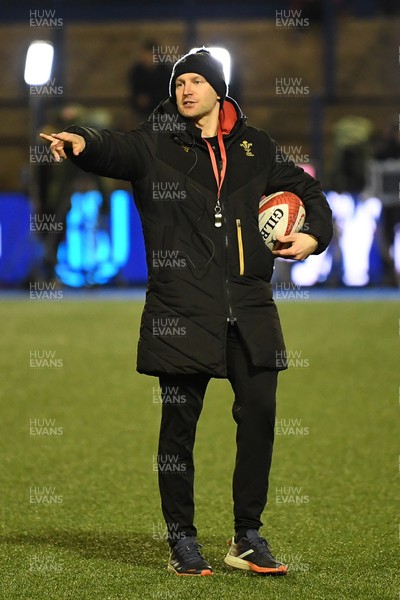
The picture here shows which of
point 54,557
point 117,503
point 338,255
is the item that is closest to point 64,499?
point 117,503

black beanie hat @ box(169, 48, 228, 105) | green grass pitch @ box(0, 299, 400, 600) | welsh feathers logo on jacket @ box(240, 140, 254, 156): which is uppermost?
black beanie hat @ box(169, 48, 228, 105)

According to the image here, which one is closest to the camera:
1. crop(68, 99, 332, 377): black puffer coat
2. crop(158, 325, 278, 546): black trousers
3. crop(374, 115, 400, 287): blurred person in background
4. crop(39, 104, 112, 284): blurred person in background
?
crop(68, 99, 332, 377): black puffer coat

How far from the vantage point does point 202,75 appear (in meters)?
5.04

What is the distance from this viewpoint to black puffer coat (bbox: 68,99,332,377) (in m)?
4.94

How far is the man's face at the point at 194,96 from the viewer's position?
5004mm

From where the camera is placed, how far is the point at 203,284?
196 inches

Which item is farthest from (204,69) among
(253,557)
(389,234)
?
(389,234)

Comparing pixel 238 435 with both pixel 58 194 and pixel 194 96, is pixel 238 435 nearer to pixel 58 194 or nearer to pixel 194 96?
pixel 194 96

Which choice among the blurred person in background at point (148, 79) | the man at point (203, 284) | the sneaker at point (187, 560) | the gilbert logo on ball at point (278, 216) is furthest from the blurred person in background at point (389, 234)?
the sneaker at point (187, 560)

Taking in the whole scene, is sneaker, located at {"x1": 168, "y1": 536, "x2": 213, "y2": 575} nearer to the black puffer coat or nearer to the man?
the man

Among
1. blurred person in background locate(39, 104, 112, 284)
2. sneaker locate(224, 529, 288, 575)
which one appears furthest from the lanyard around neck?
blurred person in background locate(39, 104, 112, 284)

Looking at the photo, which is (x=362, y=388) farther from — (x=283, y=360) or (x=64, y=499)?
(x=283, y=360)

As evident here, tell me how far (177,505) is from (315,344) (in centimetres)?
727

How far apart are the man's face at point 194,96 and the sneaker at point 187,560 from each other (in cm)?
152
